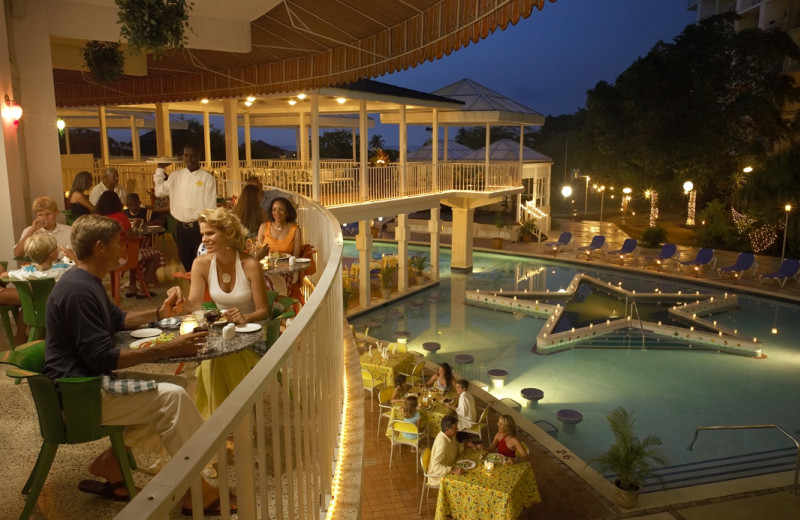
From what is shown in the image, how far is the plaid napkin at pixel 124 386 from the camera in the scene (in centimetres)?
280

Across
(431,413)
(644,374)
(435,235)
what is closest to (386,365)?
(431,413)

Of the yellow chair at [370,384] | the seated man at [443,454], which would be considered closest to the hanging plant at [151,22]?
the seated man at [443,454]

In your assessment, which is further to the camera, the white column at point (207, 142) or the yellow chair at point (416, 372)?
the white column at point (207, 142)

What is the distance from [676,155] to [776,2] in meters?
11.9

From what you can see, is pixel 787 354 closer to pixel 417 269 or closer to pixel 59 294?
pixel 417 269

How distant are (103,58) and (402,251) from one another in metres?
11.5

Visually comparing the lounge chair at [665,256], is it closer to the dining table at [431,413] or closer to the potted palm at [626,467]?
the potted palm at [626,467]

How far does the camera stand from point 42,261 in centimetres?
489

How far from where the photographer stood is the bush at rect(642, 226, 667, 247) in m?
26.9

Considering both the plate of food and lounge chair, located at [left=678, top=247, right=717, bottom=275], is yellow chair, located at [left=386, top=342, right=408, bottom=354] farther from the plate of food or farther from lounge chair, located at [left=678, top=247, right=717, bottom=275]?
lounge chair, located at [left=678, top=247, right=717, bottom=275]

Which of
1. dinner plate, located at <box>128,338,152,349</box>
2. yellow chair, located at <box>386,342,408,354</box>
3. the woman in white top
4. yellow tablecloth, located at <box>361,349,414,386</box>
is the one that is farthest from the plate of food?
yellow chair, located at <box>386,342,408,354</box>

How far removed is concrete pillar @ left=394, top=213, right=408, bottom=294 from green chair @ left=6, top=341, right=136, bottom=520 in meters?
16.2

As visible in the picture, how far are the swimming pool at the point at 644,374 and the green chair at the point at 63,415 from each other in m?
8.34

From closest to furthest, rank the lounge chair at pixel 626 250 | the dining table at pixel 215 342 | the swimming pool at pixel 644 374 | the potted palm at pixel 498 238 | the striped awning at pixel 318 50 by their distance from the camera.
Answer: the dining table at pixel 215 342 → the striped awning at pixel 318 50 → the swimming pool at pixel 644 374 → the lounge chair at pixel 626 250 → the potted palm at pixel 498 238
